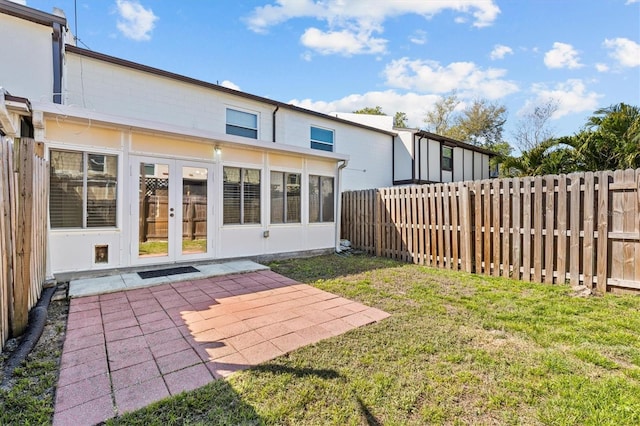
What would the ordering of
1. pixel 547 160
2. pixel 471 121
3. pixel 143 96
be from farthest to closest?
1. pixel 471 121
2. pixel 547 160
3. pixel 143 96

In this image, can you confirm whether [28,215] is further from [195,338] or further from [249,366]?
[249,366]

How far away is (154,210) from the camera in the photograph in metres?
5.78

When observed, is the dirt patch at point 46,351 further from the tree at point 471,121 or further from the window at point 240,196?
the tree at point 471,121

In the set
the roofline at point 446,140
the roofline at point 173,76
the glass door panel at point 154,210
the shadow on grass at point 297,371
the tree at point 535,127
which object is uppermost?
the tree at point 535,127

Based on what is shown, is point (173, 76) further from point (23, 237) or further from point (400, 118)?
point (400, 118)

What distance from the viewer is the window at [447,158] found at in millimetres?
15359

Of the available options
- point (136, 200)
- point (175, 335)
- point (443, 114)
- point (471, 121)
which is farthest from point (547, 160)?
point (471, 121)

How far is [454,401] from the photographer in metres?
2.09

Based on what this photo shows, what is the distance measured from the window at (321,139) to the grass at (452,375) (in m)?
8.50

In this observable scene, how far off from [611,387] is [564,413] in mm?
602

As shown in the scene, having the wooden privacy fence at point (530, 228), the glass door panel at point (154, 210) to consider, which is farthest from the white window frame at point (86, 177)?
the wooden privacy fence at point (530, 228)

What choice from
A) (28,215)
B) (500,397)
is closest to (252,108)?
(28,215)

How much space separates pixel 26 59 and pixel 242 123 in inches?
196

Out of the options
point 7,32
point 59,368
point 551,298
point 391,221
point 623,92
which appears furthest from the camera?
point 623,92
